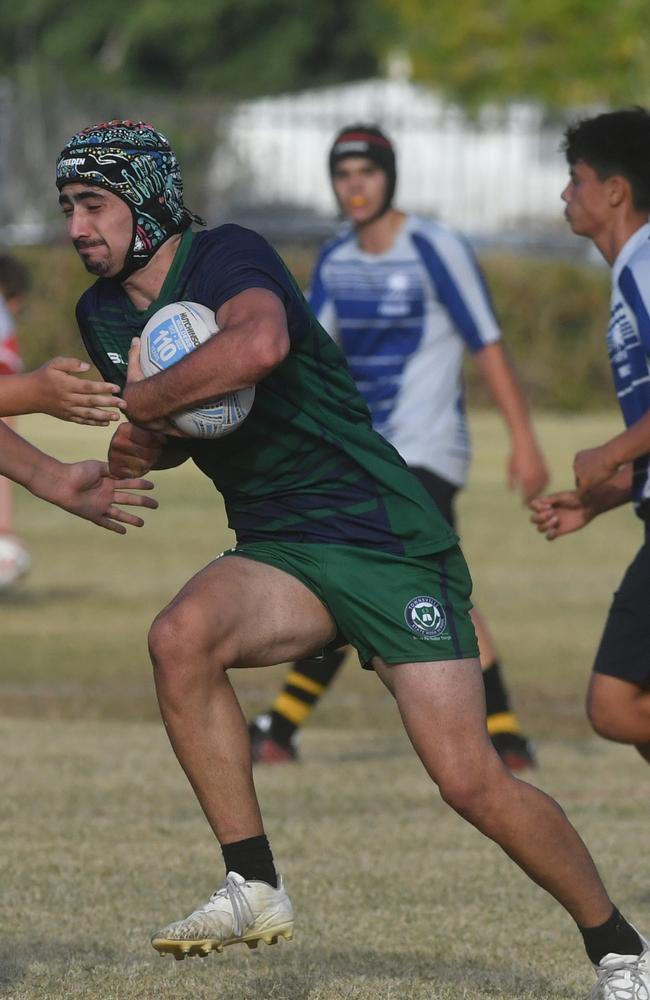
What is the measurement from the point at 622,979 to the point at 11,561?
8953 millimetres

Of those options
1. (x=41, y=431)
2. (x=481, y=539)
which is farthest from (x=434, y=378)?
(x=41, y=431)

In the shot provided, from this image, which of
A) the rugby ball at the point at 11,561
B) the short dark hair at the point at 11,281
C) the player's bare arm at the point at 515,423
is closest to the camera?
the player's bare arm at the point at 515,423

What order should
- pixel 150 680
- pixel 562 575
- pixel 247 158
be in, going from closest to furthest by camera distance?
pixel 150 680, pixel 562 575, pixel 247 158

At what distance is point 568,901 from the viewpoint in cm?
484

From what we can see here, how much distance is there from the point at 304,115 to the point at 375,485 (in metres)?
25.7

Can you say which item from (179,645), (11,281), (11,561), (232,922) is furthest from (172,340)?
(11,281)

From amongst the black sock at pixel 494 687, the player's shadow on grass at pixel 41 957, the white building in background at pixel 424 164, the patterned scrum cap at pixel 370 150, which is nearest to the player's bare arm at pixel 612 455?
the player's shadow on grass at pixel 41 957

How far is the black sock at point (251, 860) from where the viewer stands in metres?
4.77

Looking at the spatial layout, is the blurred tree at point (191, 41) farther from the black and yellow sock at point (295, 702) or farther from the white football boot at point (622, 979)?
the white football boot at point (622, 979)

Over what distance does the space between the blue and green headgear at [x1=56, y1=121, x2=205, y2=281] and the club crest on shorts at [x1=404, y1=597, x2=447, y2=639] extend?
3.53 feet

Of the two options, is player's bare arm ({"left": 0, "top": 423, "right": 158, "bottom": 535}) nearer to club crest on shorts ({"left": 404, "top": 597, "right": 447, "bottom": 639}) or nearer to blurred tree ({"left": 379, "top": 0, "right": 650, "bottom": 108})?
club crest on shorts ({"left": 404, "top": 597, "right": 447, "bottom": 639})

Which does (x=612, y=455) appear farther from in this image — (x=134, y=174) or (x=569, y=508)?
(x=134, y=174)

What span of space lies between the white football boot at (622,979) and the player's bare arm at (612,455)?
4.87 ft

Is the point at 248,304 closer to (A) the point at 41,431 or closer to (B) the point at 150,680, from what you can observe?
(B) the point at 150,680
